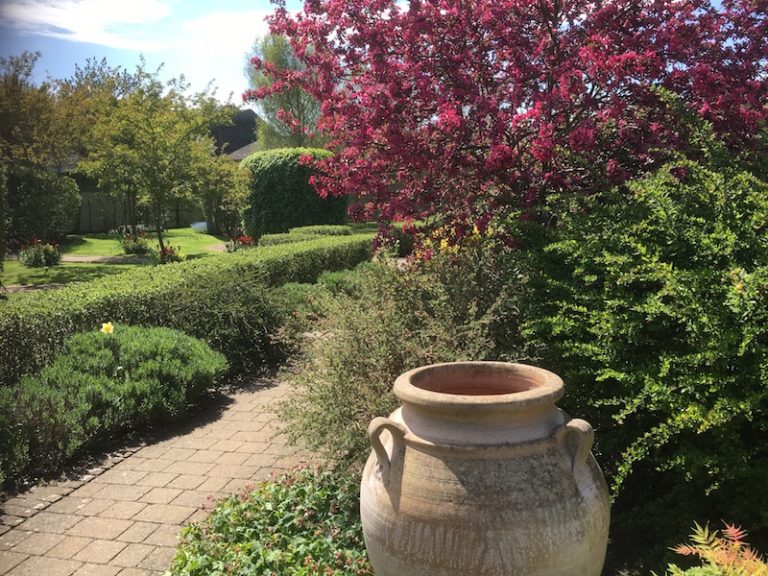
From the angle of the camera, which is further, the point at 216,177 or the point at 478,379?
the point at 216,177

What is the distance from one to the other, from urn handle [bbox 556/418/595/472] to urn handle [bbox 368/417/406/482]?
62 cm

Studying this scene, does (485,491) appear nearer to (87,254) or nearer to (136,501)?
(136,501)

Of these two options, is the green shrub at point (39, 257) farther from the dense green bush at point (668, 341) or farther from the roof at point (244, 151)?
the roof at point (244, 151)

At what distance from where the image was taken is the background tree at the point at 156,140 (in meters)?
13.7

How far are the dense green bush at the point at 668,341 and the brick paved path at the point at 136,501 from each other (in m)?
2.26

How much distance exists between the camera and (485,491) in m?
2.12

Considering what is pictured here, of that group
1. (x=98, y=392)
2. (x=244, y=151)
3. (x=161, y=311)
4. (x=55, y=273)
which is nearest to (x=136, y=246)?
(x=55, y=273)

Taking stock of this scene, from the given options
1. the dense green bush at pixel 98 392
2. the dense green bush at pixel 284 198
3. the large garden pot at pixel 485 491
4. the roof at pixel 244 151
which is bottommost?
the dense green bush at pixel 98 392

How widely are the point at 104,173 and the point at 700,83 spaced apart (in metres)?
15.3

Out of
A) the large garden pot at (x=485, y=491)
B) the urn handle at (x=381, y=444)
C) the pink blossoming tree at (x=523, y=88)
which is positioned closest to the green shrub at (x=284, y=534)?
the large garden pot at (x=485, y=491)

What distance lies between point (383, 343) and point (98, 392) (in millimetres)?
2463

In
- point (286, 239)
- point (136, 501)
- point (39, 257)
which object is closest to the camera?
point (136, 501)

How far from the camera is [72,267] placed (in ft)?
53.8

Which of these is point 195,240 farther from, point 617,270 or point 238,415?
point 617,270
